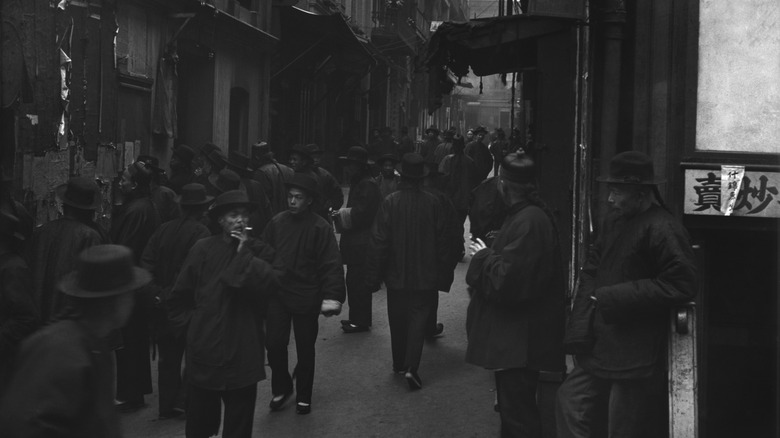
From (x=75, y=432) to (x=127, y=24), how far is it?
11.8 m

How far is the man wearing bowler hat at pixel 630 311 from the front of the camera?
5.05 m

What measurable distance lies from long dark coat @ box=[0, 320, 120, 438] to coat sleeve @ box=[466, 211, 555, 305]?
304cm

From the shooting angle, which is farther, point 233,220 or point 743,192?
point 743,192

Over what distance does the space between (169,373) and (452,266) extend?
283cm

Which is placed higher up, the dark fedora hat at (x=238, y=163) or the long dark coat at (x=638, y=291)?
the dark fedora hat at (x=238, y=163)

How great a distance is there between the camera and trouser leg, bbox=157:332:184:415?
284 inches

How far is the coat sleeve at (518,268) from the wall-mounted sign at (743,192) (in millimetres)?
1151

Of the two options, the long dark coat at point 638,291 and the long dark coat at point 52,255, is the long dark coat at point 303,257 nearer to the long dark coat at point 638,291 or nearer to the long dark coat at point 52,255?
the long dark coat at point 52,255

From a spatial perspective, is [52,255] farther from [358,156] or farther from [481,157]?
[481,157]

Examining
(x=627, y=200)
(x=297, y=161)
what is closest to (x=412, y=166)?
(x=297, y=161)

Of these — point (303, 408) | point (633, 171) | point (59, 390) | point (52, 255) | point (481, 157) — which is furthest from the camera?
point (481, 157)

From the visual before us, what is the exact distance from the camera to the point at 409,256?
8523 mm

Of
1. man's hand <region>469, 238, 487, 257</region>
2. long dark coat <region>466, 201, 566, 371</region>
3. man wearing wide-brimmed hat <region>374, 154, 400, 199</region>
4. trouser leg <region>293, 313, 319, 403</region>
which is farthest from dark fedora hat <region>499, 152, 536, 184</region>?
man wearing wide-brimmed hat <region>374, 154, 400, 199</region>

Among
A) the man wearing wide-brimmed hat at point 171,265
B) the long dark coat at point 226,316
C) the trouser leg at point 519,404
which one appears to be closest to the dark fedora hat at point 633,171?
the trouser leg at point 519,404
